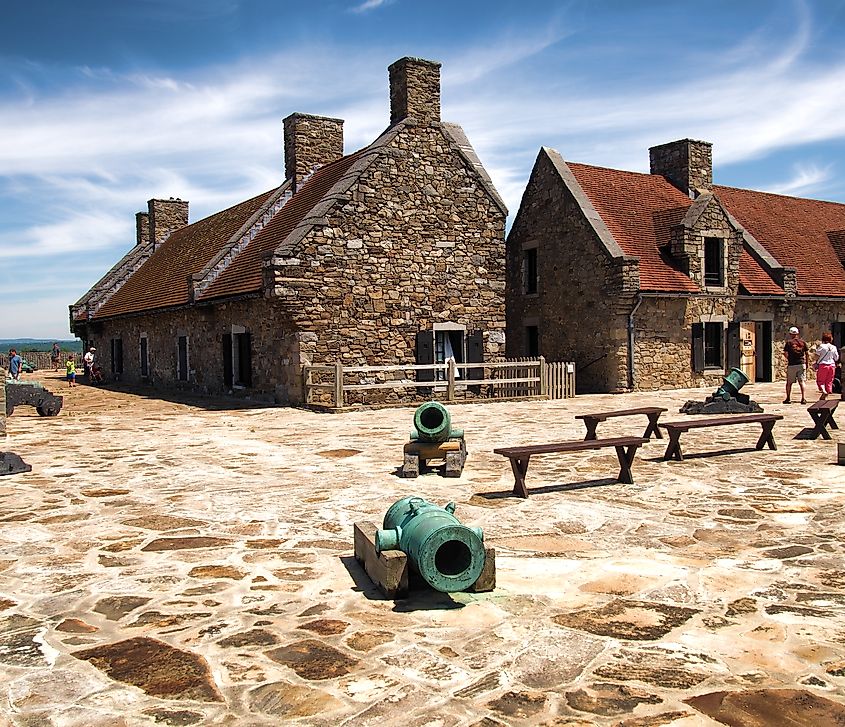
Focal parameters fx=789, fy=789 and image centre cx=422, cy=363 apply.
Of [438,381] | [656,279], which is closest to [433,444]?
[438,381]

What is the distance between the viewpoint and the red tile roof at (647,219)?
24.0m

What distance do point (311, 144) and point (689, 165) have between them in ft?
44.0

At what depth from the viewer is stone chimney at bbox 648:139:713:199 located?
92.0ft

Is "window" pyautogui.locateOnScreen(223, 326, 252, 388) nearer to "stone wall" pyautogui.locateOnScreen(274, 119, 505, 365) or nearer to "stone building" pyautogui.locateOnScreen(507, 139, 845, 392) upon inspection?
"stone wall" pyautogui.locateOnScreen(274, 119, 505, 365)

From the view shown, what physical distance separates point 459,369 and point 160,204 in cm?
2160

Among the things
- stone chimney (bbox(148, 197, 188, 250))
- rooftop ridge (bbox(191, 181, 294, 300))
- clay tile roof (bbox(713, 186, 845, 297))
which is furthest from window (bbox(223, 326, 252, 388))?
clay tile roof (bbox(713, 186, 845, 297))

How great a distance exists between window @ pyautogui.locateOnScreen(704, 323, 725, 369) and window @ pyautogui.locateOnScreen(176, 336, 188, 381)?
16.8 meters

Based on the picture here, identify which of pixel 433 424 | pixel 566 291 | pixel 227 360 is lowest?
pixel 433 424

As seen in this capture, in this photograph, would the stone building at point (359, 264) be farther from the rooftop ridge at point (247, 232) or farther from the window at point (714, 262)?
the window at point (714, 262)

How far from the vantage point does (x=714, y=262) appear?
82.8ft

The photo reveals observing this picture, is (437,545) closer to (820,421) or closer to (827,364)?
(820,421)

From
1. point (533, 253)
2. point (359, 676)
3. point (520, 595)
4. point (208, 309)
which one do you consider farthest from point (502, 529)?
point (533, 253)

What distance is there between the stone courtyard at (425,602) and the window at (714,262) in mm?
15573

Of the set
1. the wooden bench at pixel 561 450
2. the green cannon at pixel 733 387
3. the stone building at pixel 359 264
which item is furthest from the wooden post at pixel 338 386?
the wooden bench at pixel 561 450
